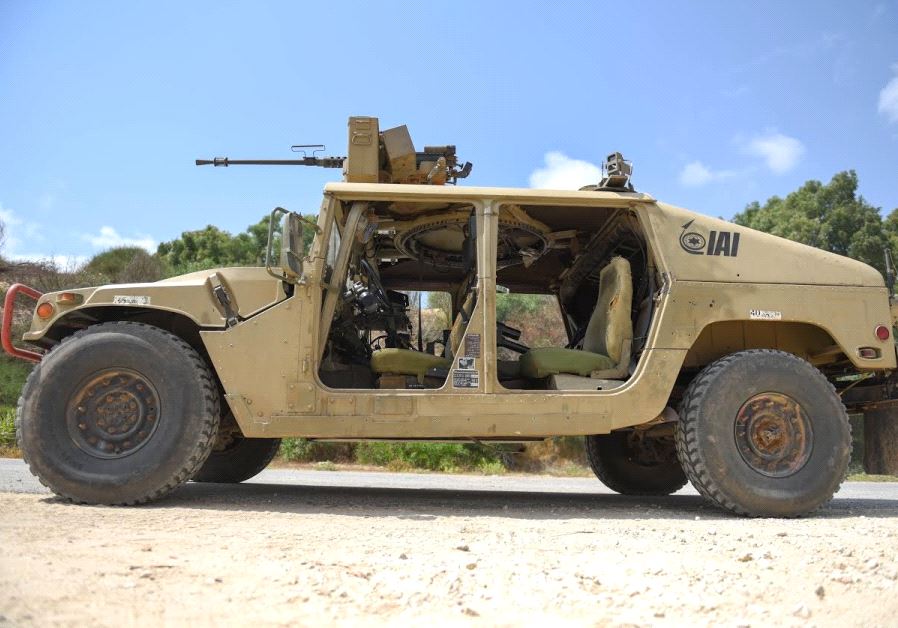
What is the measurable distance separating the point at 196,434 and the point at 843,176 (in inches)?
1130

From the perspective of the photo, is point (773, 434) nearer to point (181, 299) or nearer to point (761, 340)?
point (761, 340)

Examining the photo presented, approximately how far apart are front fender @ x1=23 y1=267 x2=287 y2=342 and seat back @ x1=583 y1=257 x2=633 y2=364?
2370 mm

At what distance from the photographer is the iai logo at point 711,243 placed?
4.82 meters

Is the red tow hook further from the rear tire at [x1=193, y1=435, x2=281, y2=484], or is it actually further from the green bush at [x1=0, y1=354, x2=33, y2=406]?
the green bush at [x1=0, y1=354, x2=33, y2=406]

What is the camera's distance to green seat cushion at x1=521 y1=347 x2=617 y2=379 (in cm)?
486

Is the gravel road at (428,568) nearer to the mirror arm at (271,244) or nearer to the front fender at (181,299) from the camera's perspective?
the front fender at (181,299)

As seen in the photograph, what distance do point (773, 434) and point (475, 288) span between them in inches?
86.3

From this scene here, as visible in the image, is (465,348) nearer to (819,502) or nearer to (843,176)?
(819,502)

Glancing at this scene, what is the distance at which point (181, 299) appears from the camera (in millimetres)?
4527

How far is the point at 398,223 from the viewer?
5.38 meters

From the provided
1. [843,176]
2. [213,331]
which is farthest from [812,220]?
[213,331]

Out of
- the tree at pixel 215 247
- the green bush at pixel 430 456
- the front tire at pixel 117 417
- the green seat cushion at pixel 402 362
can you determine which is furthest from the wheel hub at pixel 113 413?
the tree at pixel 215 247

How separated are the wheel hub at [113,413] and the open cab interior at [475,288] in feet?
3.78

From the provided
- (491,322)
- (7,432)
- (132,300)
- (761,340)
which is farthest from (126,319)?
(7,432)
